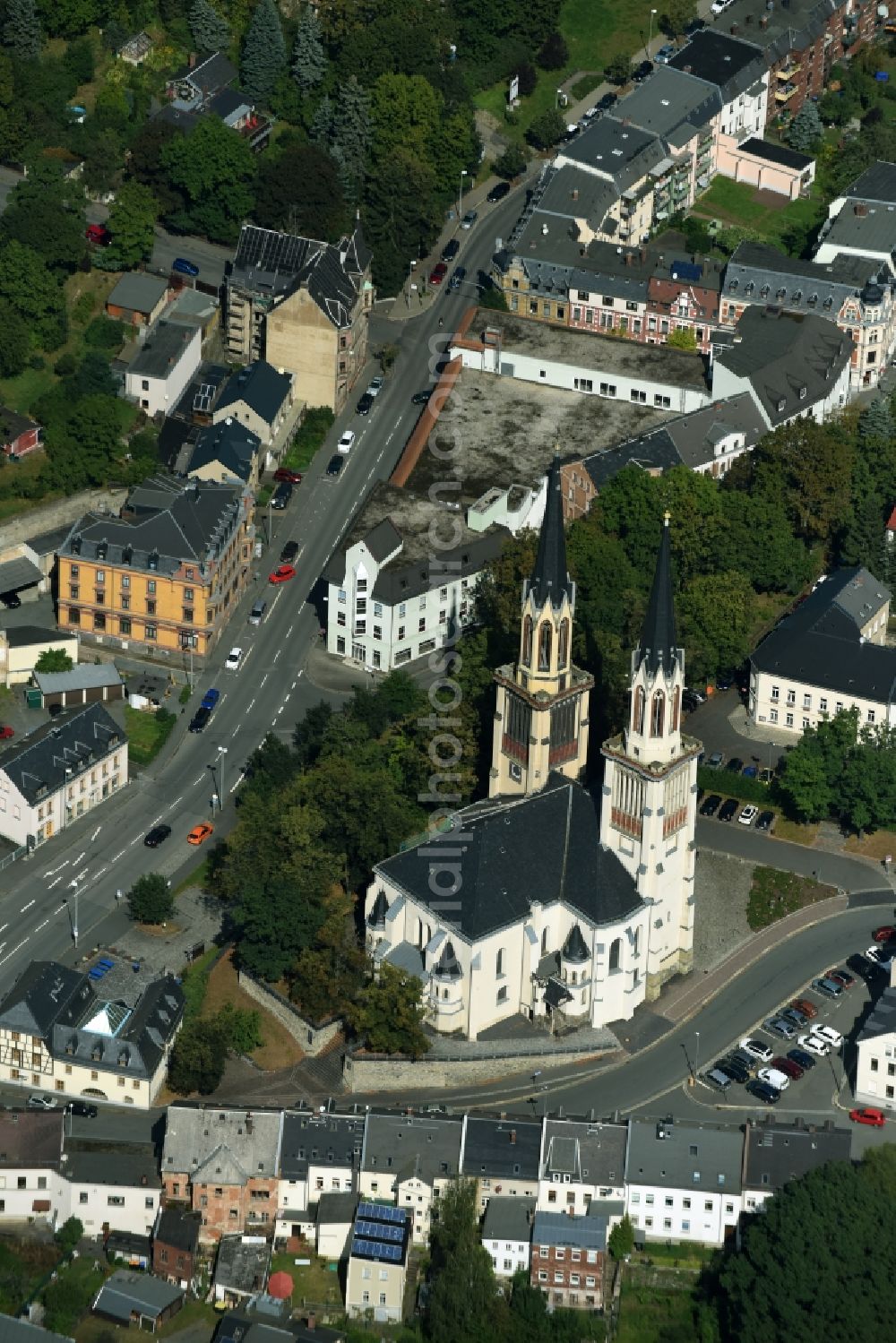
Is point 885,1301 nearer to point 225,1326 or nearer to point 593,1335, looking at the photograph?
point 593,1335

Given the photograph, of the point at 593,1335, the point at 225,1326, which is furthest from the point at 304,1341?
the point at 593,1335

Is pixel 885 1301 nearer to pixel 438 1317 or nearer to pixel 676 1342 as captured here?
pixel 676 1342

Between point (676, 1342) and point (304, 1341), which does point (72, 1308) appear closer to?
point (304, 1341)

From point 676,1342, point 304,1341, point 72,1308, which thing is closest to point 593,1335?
point 676,1342

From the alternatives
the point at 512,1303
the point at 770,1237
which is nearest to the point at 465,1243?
the point at 512,1303

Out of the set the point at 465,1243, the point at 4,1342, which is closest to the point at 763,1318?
the point at 465,1243

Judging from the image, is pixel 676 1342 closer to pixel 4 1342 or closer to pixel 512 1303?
pixel 512 1303
